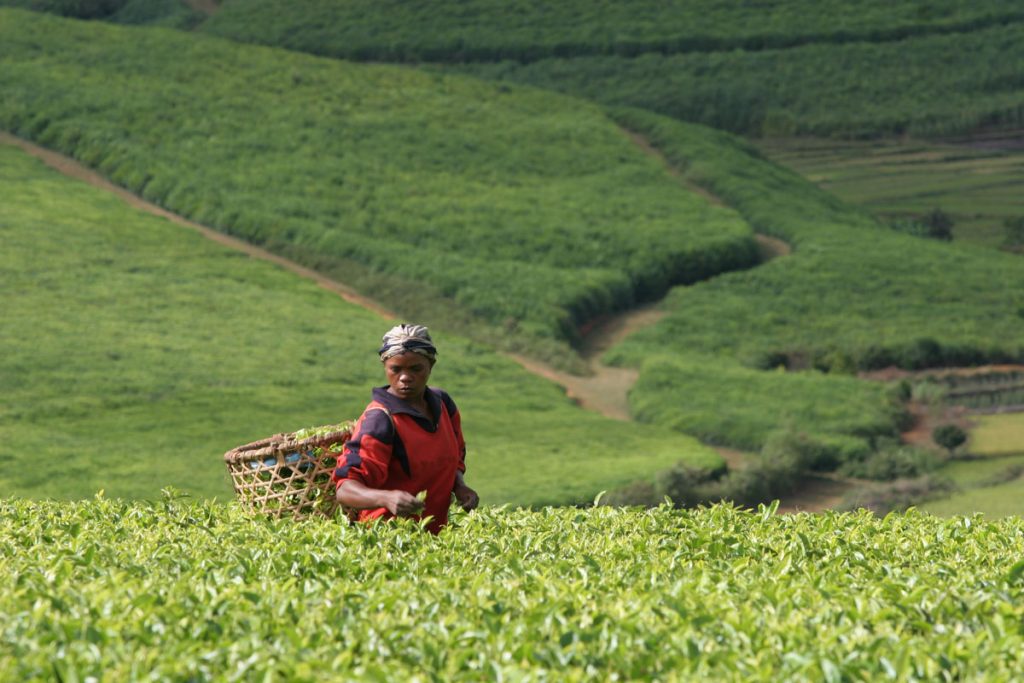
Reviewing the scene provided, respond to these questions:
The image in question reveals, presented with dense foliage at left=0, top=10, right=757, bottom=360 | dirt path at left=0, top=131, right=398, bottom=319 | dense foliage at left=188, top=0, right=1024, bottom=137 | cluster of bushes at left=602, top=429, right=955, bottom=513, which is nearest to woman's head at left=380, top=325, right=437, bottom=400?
cluster of bushes at left=602, top=429, right=955, bottom=513

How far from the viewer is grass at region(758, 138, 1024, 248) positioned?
79.4m

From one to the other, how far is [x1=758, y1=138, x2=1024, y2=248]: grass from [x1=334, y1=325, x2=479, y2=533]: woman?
73185 mm

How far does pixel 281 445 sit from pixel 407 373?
0.86 meters

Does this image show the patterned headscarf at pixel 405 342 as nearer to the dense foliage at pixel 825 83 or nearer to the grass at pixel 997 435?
the grass at pixel 997 435

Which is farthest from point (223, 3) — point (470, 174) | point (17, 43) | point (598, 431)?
point (598, 431)

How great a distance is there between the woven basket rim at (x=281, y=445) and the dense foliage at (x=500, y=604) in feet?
1.22

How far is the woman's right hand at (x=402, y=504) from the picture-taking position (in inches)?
315

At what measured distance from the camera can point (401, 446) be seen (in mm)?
8445

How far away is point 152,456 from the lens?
140ft

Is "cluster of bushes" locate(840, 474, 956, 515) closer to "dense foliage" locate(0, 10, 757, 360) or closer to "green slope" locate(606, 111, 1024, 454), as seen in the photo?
"green slope" locate(606, 111, 1024, 454)

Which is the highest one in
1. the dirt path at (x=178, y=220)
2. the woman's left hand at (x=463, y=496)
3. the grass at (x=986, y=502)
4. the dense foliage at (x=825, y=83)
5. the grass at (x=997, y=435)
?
the woman's left hand at (x=463, y=496)

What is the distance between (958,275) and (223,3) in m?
54.5

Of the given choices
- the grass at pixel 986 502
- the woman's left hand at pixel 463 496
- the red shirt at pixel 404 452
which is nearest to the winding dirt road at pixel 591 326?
the grass at pixel 986 502

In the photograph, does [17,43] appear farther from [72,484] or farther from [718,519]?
[718,519]
